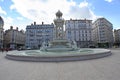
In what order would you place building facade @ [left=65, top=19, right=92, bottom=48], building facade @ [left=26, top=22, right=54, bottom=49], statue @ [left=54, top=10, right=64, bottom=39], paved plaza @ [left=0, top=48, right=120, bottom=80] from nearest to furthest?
paved plaza @ [left=0, top=48, right=120, bottom=80] < statue @ [left=54, top=10, right=64, bottom=39] < building facade @ [left=26, top=22, right=54, bottom=49] < building facade @ [left=65, top=19, right=92, bottom=48]

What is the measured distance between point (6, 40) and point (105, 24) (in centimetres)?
7528

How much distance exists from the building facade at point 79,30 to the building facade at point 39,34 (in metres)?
12.7

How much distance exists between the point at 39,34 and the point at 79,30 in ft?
97.2

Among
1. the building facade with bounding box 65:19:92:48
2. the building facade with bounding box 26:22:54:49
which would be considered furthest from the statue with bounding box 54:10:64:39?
the building facade with bounding box 65:19:92:48

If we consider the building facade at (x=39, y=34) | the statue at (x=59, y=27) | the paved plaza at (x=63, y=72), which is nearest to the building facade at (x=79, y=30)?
the building facade at (x=39, y=34)

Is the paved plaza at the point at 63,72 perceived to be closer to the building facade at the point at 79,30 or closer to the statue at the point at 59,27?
the statue at the point at 59,27

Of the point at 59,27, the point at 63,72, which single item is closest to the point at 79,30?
the point at 59,27

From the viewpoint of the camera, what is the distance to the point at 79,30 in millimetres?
81375

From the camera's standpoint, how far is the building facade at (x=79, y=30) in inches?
3164

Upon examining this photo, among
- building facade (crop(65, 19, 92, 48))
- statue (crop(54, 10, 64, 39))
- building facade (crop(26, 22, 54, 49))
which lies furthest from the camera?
building facade (crop(65, 19, 92, 48))

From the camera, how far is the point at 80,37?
80.4 m

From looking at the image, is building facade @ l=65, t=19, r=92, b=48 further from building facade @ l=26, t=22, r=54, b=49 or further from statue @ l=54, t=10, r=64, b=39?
statue @ l=54, t=10, r=64, b=39

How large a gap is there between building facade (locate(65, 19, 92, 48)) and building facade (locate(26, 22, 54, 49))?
500 inches

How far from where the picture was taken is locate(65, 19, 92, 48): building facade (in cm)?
8038
